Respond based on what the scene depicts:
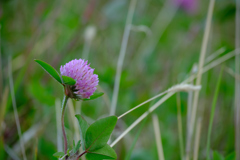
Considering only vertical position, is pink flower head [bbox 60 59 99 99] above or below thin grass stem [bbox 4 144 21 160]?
above

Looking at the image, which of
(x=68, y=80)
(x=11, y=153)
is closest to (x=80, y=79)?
(x=68, y=80)

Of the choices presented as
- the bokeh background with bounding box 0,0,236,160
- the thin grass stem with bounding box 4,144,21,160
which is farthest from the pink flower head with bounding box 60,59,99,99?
the thin grass stem with bounding box 4,144,21,160

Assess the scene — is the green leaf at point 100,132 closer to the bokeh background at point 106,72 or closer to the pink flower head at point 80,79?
the pink flower head at point 80,79

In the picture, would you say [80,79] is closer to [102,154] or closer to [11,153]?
[102,154]

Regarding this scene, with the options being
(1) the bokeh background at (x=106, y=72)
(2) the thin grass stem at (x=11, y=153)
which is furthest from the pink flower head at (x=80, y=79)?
(2) the thin grass stem at (x=11, y=153)

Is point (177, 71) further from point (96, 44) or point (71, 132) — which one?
point (71, 132)

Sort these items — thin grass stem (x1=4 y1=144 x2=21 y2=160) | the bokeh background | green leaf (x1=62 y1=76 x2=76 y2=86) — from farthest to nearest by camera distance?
the bokeh background
thin grass stem (x1=4 y1=144 x2=21 y2=160)
green leaf (x1=62 y1=76 x2=76 y2=86)

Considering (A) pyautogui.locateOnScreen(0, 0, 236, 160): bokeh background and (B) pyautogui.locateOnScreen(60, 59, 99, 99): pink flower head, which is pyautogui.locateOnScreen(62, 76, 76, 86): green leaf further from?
(A) pyautogui.locateOnScreen(0, 0, 236, 160): bokeh background
